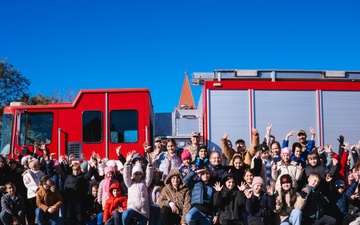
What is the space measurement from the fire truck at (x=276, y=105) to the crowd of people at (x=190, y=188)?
101cm

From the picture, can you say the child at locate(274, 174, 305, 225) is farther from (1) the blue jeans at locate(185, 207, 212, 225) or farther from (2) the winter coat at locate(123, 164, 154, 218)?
(2) the winter coat at locate(123, 164, 154, 218)

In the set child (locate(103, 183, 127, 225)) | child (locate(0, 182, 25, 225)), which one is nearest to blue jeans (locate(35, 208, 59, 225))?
child (locate(0, 182, 25, 225))

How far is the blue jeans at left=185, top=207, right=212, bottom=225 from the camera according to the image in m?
7.89

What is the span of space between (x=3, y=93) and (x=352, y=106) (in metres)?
23.7

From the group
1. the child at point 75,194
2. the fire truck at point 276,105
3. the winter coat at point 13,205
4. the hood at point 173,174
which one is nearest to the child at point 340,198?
the fire truck at point 276,105

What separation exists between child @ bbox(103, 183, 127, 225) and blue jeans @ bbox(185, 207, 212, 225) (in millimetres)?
1320

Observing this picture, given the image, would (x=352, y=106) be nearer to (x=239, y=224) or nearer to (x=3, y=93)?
(x=239, y=224)

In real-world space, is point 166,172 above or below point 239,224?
above

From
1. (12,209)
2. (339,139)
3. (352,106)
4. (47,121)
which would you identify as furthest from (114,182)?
(352,106)

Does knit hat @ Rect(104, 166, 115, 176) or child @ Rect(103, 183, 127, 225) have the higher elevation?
knit hat @ Rect(104, 166, 115, 176)

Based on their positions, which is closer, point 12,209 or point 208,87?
point 12,209

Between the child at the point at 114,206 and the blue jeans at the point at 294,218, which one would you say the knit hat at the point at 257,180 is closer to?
the blue jeans at the point at 294,218

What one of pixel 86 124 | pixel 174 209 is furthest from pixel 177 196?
pixel 86 124

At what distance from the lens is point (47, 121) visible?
11.2 meters
